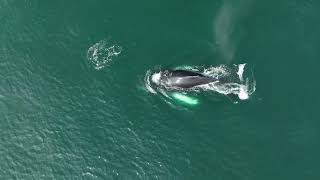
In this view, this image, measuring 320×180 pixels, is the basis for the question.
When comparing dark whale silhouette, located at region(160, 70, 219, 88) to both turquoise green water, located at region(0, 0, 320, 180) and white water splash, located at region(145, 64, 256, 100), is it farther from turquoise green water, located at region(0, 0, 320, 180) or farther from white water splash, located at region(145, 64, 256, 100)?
turquoise green water, located at region(0, 0, 320, 180)

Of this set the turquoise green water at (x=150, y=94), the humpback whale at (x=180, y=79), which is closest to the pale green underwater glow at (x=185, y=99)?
the turquoise green water at (x=150, y=94)

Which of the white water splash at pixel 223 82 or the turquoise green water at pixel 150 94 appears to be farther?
the white water splash at pixel 223 82

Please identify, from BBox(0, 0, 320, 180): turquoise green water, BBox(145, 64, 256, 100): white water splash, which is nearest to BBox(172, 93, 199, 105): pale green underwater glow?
BBox(0, 0, 320, 180): turquoise green water

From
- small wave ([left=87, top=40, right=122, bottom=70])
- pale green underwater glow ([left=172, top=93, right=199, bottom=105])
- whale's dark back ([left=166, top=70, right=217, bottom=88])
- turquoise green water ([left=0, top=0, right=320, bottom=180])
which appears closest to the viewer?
turquoise green water ([left=0, top=0, right=320, bottom=180])

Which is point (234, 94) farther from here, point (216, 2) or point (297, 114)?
point (216, 2)

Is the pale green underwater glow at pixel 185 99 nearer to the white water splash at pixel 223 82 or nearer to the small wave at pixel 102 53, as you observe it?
the white water splash at pixel 223 82

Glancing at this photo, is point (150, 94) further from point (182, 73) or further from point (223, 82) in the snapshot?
point (223, 82)
